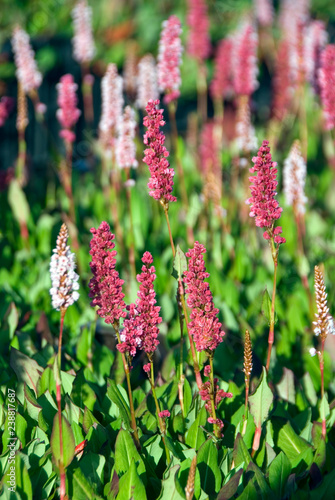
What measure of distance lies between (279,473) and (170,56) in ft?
7.39

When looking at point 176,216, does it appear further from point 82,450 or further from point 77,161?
point 82,450

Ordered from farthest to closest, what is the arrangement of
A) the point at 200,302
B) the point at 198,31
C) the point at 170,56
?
the point at 198,31 → the point at 170,56 → the point at 200,302

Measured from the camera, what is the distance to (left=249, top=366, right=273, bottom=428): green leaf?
79.9 inches

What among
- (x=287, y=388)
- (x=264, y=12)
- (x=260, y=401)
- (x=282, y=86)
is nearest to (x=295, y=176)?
(x=287, y=388)

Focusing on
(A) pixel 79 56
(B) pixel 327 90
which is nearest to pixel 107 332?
(B) pixel 327 90

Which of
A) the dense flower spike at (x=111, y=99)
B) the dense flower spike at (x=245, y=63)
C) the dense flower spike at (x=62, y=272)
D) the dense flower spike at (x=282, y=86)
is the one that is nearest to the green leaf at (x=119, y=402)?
the dense flower spike at (x=62, y=272)

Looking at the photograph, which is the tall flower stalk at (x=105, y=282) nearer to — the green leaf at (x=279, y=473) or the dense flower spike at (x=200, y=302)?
the dense flower spike at (x=200, y=302)

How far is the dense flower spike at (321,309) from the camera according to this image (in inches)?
72.9

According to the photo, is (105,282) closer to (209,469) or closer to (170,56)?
(209,469)

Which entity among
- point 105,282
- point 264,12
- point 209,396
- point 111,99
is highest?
point 264,12

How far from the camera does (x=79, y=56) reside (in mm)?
4734

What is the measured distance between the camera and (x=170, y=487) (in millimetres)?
1791

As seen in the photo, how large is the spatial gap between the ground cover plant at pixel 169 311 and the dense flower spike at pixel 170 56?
10 millimetres

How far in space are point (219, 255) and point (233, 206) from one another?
0.74 meters
